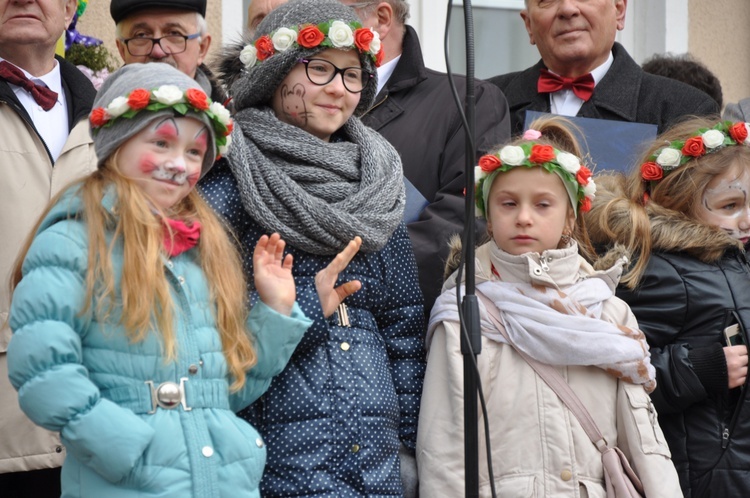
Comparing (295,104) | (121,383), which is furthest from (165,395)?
(295,104)

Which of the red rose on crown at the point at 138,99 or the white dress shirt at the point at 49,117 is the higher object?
the red rose on crown at the point at 138,99

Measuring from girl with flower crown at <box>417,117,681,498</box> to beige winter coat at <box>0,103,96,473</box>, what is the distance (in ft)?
4.05

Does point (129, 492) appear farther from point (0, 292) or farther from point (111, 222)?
point (0, 292)

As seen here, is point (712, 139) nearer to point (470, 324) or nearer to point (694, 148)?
point (694, 148)

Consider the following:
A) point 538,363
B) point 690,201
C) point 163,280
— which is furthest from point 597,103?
point 163,280

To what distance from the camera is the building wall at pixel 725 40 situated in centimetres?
754

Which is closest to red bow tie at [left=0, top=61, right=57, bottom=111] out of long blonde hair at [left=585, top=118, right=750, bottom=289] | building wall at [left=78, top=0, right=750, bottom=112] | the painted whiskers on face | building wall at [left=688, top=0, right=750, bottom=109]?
the painted whiskers on face

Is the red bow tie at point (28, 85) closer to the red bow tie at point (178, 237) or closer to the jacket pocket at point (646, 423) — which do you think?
the red bow tie at point (178, 237)

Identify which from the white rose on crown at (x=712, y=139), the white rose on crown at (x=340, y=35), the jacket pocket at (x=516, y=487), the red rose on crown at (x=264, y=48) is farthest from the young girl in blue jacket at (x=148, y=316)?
the white rose on crown at (x=712, y=139)

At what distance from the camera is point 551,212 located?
4035 mm

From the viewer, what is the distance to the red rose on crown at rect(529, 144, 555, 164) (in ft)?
13.1

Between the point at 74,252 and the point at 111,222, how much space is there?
160 millimetres

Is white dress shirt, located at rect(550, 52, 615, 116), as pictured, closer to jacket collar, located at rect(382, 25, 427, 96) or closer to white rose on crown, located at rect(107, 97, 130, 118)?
jacket collar, located at rect(382, 25, 427, 96)

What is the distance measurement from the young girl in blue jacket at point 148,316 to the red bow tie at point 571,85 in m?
2.05
